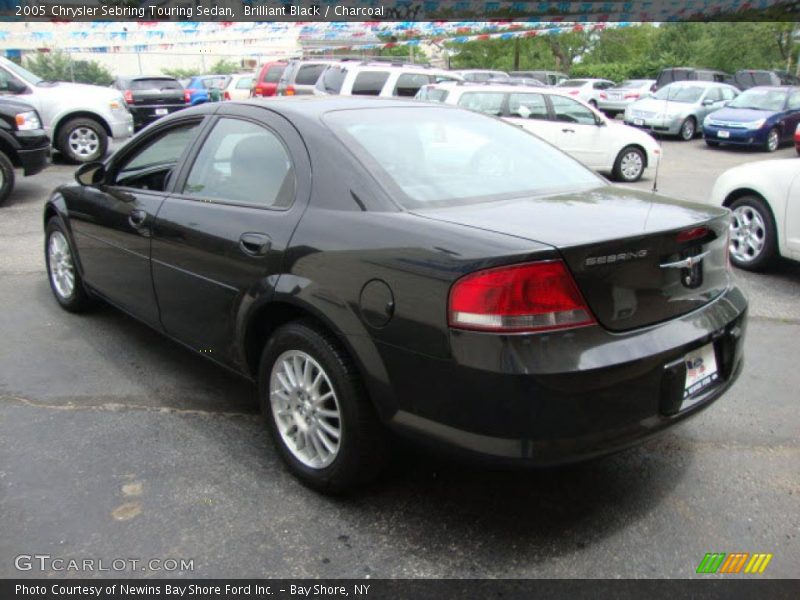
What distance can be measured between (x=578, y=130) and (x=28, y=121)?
8664 millimetres

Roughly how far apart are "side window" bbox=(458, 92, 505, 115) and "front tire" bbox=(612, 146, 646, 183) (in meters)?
2.50

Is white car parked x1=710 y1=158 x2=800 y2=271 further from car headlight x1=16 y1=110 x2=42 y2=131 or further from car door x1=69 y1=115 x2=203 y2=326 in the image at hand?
car headlight x1=16 y1=110 x2=42 y2=131

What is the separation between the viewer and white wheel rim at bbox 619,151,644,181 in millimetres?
12625

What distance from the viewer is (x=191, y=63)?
4856cm

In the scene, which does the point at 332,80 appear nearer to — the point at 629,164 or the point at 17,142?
the point at 629,164

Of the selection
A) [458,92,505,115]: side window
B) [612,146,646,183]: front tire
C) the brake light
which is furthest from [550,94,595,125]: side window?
the brake light

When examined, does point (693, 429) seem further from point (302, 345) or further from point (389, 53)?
point (389, 53)

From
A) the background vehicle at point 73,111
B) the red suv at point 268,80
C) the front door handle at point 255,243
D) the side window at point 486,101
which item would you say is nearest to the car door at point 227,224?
the front door handle at point 255,243

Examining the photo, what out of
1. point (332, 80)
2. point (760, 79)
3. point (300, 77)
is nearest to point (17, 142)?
point (332, 80)

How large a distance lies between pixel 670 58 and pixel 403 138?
2013 inches

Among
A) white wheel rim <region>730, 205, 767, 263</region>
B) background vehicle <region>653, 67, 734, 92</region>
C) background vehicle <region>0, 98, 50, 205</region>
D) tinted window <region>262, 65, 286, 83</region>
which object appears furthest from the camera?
background vehicle <region>653, 67, 734, 92</region>

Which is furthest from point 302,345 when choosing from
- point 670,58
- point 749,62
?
point 670,58

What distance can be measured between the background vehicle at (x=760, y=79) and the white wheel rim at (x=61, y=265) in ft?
94.8

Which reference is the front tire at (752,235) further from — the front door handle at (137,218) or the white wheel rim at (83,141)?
the white wheel rim at (83,141)
